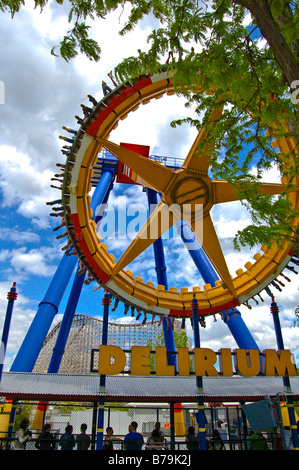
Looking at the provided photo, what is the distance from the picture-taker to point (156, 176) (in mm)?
13695

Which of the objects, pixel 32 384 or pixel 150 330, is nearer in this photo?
pixel 32 384

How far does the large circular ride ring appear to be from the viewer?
40.7 feet

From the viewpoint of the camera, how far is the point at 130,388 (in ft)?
37.7

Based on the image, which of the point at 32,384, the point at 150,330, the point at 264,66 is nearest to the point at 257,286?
the point at 32,384

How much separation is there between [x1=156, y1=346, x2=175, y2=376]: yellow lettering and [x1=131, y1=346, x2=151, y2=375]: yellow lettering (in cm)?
34

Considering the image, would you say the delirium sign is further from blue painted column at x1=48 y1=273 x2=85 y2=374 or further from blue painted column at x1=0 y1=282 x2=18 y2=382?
blue painted column at x1=48 y1=273 x2=85 y2=374

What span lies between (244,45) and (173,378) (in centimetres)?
1127

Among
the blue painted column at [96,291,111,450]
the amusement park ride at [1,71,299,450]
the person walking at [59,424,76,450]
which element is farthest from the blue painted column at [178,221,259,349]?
the person walking at [59,424,76,450]

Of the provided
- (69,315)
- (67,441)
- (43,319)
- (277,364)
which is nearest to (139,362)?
(67,441)

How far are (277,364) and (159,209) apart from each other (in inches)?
269

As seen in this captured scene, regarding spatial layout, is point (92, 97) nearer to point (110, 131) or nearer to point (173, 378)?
point (110, 131)

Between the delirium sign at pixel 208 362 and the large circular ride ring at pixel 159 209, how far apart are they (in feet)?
7.90
